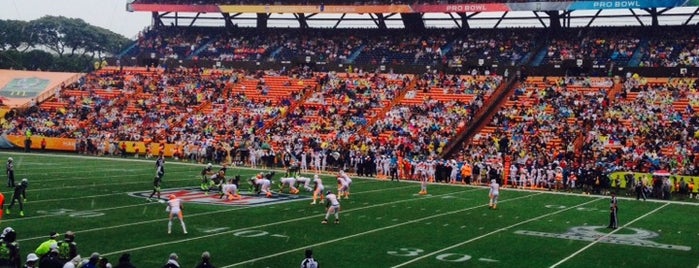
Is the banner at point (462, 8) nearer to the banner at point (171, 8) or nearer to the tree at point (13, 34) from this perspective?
the banner at point (171, 8)

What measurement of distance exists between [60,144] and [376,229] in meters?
34.6

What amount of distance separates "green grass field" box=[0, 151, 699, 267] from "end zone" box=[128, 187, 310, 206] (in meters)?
0.45

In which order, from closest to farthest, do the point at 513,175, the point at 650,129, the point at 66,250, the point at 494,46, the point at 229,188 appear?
the point at 66,250 < the point at 229,188 < the point at 513,175 < the point at 650,129 < the point at 494,46

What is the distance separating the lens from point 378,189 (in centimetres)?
3030

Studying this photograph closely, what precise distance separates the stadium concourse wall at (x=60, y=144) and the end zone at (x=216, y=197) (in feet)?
62.1

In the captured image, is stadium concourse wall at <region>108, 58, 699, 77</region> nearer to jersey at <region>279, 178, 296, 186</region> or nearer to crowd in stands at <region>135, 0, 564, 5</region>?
Result: crowd in stands at <region>135, 0, 564, 5</region>

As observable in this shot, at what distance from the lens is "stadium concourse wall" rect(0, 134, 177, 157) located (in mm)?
46125

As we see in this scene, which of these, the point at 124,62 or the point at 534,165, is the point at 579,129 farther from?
the point at 124,62

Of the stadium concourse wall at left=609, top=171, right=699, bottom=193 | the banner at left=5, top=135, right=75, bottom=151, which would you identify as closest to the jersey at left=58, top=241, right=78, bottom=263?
the stadium concourse wall at left=609, top=171, right=699, bottom=193

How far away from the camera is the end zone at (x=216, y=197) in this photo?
2452cm

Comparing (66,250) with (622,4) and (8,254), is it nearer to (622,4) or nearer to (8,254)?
(8,254)

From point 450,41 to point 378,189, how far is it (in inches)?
1076

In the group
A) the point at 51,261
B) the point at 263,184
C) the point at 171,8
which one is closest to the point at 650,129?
the point at 263,184

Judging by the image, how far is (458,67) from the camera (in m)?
51.2
